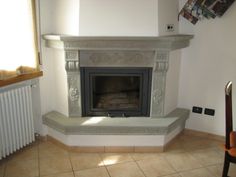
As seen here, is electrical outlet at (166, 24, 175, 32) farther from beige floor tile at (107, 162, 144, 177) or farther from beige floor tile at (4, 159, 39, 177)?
beige floor tile at (4, 159, 39, 177)

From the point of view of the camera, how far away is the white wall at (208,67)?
253 cm

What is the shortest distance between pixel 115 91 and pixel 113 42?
667 millimetres

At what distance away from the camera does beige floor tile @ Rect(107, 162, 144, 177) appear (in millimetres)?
2168

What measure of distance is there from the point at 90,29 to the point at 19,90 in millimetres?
921

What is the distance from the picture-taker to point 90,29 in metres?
2.35

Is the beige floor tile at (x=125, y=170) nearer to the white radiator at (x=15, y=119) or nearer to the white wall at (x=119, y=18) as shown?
the white radiator at (x=15, y=119)

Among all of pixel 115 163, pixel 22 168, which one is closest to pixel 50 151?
pixel 22 168

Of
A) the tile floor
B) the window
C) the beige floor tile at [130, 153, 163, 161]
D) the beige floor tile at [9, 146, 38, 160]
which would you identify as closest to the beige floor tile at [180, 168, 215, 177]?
the tile floor

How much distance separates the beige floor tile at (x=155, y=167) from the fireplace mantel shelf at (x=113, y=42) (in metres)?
1.14

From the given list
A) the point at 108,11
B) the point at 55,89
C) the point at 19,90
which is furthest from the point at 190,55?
the point at 19,90

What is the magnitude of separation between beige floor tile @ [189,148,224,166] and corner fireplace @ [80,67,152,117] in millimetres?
672

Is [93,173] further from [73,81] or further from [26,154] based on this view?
[73,81]

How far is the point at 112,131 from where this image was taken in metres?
2.47

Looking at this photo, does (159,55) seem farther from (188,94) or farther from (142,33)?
(188,94)
